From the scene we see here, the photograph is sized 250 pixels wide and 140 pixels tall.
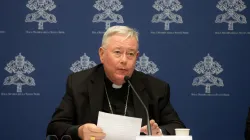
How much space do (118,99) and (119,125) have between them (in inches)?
38.7

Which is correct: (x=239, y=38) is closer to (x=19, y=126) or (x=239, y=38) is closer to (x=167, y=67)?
(x=167, y=67)

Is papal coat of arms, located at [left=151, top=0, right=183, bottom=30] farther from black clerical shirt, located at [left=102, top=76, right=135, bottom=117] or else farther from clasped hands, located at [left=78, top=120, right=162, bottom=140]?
clasped hands, located at [left=78, top=120, right=162, bottom=140]

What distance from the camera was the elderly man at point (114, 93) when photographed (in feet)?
10.0

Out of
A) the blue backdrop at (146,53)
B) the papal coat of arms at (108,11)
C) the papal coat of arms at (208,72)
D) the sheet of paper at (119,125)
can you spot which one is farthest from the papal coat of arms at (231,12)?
the sheet of paper at (119,125)

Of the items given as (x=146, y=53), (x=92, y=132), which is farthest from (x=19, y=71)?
(x=92, y=132)

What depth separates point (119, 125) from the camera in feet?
7.90

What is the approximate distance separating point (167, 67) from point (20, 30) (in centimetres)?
172

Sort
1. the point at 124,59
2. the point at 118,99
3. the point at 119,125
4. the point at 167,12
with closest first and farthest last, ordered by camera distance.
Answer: the point at 119,125 < the point at 124,59 < the point at 118,99 < the point at 167,12

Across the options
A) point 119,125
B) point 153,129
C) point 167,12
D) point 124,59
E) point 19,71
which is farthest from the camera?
point 167,12

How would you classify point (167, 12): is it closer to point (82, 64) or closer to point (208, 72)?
point (208, 72)

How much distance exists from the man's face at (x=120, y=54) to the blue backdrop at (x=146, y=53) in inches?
55.0

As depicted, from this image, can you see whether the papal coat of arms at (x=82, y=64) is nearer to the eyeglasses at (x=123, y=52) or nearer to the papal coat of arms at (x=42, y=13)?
the papal coat of arms at (x=42, y=13)

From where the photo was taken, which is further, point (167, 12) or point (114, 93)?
point (167, 12)

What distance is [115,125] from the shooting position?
2.40 meters
